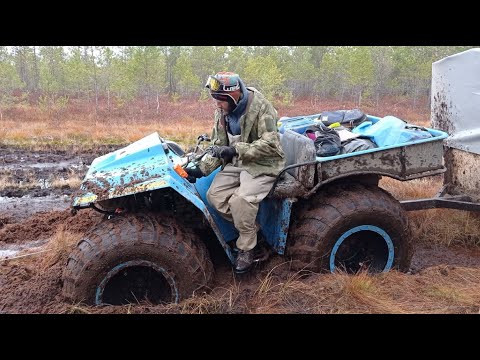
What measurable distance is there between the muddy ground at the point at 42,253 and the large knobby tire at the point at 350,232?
1.05 feet

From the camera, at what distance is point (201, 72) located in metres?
43.6

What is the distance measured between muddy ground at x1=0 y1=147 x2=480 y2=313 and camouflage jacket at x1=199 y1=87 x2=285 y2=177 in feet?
2.95

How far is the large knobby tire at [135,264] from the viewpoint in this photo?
3871 mm

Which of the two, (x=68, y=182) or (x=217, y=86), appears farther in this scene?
(x=68, y=182)

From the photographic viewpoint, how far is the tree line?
37.5 metres

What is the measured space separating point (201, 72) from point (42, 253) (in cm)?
3963

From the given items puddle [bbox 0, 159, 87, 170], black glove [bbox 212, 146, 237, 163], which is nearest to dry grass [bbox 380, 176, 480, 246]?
black glove [bbox 212, 146, 237, 163]

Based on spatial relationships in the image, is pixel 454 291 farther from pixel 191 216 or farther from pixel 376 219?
pixel 191 216

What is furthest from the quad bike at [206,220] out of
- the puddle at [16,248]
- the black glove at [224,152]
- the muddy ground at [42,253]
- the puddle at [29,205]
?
the puddle at [29,205]

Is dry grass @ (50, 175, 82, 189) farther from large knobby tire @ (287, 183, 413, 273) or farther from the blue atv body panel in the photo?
large knobby tire @ (287, 183, 413, 273)

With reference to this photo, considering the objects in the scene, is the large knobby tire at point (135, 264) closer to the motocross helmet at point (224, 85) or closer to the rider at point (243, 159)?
the rider at point (243, 159)

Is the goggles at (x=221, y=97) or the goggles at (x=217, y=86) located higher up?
the goggles at (x=217, y=86)

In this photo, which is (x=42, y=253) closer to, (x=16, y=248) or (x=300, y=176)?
(x=16, y=248)

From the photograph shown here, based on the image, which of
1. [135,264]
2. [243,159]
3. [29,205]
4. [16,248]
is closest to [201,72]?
[29,205]
